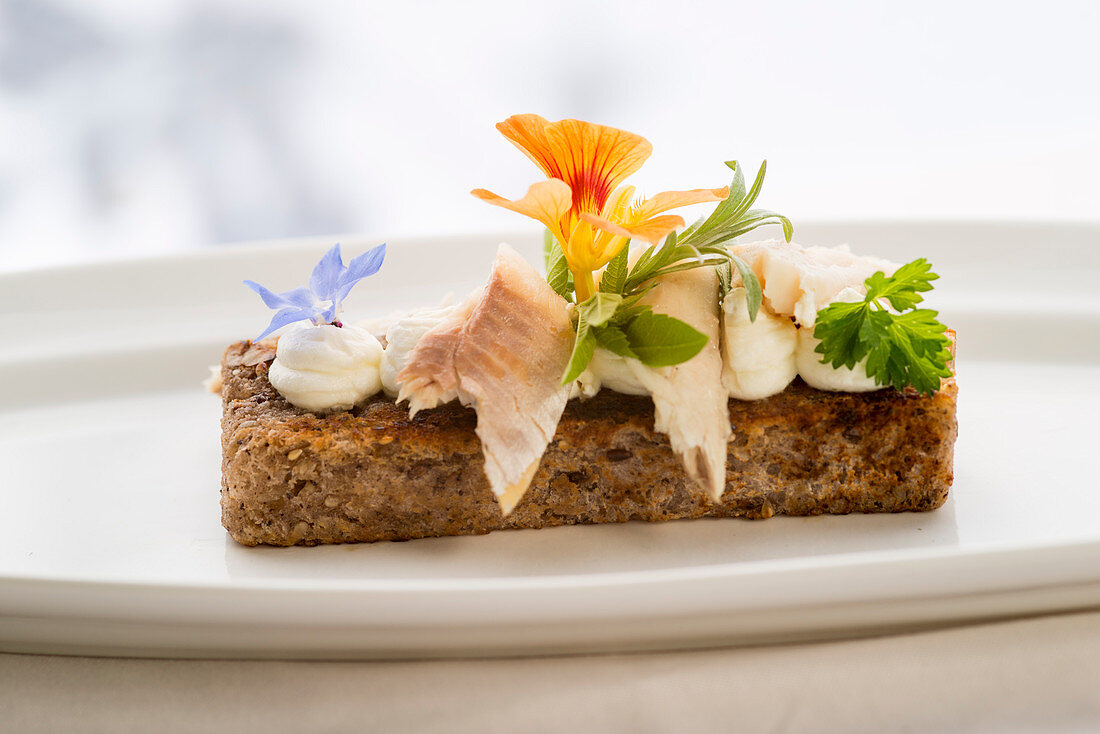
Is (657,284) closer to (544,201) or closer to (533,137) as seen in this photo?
(544,201)

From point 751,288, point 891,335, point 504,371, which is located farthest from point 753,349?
point 504,371

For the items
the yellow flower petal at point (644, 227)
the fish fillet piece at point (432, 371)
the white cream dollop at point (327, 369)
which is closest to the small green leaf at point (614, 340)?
the yellow flower petal at point (644, 227)

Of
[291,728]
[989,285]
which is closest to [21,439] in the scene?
[291,728]

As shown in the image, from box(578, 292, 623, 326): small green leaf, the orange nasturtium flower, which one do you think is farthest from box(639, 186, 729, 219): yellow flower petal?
box(578, 292, 623, 326): small green leaf

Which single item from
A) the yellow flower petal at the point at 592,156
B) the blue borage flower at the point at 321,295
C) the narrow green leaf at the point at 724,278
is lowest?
the blue borage flower at the point at 321,295

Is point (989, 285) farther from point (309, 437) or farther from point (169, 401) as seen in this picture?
point (169, 401)

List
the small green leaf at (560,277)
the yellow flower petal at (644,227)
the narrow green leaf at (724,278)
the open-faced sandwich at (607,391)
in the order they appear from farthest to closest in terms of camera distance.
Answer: the small green leaf at (560,277) < the narrow green leaf at (724,278) < the open-faced sandwich at (607,391) < the yellow flower petal at (644,227)

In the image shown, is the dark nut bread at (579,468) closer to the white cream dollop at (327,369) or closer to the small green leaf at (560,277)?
the white cream dollop at (327,369)
